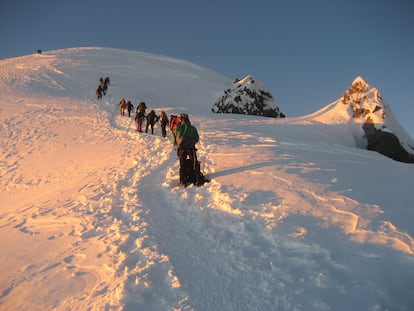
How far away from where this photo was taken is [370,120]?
65.1 feet

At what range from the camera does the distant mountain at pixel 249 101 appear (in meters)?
29.4

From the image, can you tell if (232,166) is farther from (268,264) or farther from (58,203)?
(268,264)

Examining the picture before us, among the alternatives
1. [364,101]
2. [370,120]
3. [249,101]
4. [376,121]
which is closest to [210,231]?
[376,121]

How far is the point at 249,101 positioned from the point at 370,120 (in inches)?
458

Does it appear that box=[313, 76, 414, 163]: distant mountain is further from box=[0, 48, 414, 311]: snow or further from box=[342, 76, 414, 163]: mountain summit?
box=[0, 48, 414, 311]: snow

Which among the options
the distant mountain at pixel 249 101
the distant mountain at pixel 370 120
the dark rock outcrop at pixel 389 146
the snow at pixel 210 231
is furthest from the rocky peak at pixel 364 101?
the snow at pixel 210 231

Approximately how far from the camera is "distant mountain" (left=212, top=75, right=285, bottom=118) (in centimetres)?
2944

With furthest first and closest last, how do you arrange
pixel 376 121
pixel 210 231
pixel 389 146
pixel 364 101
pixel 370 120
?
pixel 364 101, pixel 370 120, pixel 376 121, pixel 389 146, pixel 210 231

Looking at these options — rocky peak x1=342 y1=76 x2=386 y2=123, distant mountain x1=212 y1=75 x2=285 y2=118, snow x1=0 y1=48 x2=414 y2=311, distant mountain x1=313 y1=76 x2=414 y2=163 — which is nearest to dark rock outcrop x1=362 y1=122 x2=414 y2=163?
distant mountain x1=313 y1=76 x2=414 y2=163

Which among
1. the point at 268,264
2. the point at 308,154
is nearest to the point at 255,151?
the point at 308,154

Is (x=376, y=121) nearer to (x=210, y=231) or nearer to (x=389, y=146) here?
(x=389, y=146)

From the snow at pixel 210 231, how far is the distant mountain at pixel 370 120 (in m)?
8.37

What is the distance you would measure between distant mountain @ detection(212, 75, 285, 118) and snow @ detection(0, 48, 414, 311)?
15.8 m

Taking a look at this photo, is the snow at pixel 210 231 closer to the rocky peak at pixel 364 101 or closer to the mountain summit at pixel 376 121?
the mountain summit at pixel 376 121
